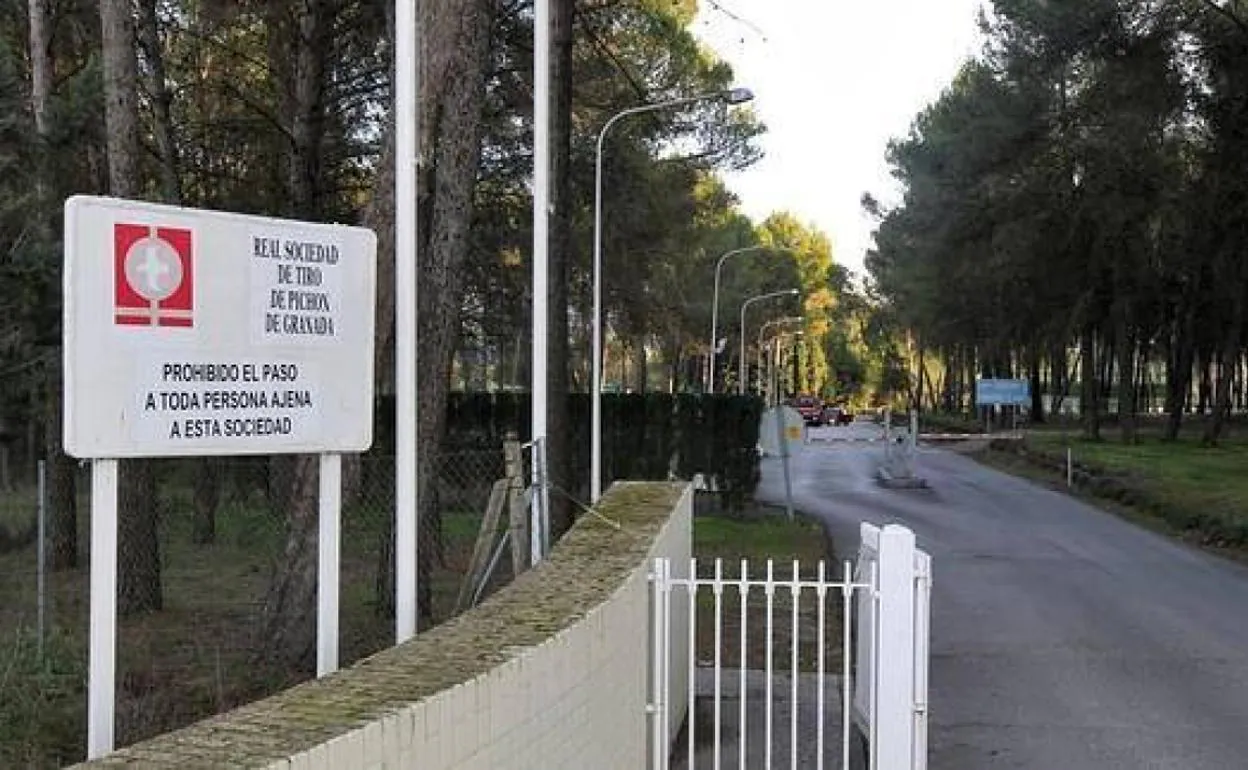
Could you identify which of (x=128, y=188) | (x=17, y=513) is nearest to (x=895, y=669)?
(x=128, y=188)

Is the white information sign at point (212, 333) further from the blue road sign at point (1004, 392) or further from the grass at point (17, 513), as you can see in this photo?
the blue road sign at point (1004, 392)

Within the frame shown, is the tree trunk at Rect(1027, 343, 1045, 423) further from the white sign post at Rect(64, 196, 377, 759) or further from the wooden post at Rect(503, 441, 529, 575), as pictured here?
the white sign post at Rect(64, 196, 377, 759)

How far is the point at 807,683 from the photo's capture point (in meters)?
10.8

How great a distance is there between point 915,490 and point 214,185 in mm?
17382

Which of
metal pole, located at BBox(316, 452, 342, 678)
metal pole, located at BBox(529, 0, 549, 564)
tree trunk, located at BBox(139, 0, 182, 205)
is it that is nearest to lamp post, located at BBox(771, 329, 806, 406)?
tree trunk, located at BBox(139, 0, 182, 205)

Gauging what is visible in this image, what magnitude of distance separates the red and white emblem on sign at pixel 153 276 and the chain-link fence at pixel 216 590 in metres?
2.77

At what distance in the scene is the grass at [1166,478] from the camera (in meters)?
25.2

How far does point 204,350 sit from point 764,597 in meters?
11.9

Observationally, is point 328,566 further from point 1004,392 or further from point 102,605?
point 1004,392

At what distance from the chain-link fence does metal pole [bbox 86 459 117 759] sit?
7.22ft

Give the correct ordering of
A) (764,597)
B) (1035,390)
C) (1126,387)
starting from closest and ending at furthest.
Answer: (764,597) < (1126,387) < (1035,390)

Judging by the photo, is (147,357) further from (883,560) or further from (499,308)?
(499,308)

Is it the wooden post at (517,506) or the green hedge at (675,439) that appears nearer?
the wooden post at (517,506)

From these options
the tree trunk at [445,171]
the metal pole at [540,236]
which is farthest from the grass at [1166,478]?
the tree trunk at [445,171]
